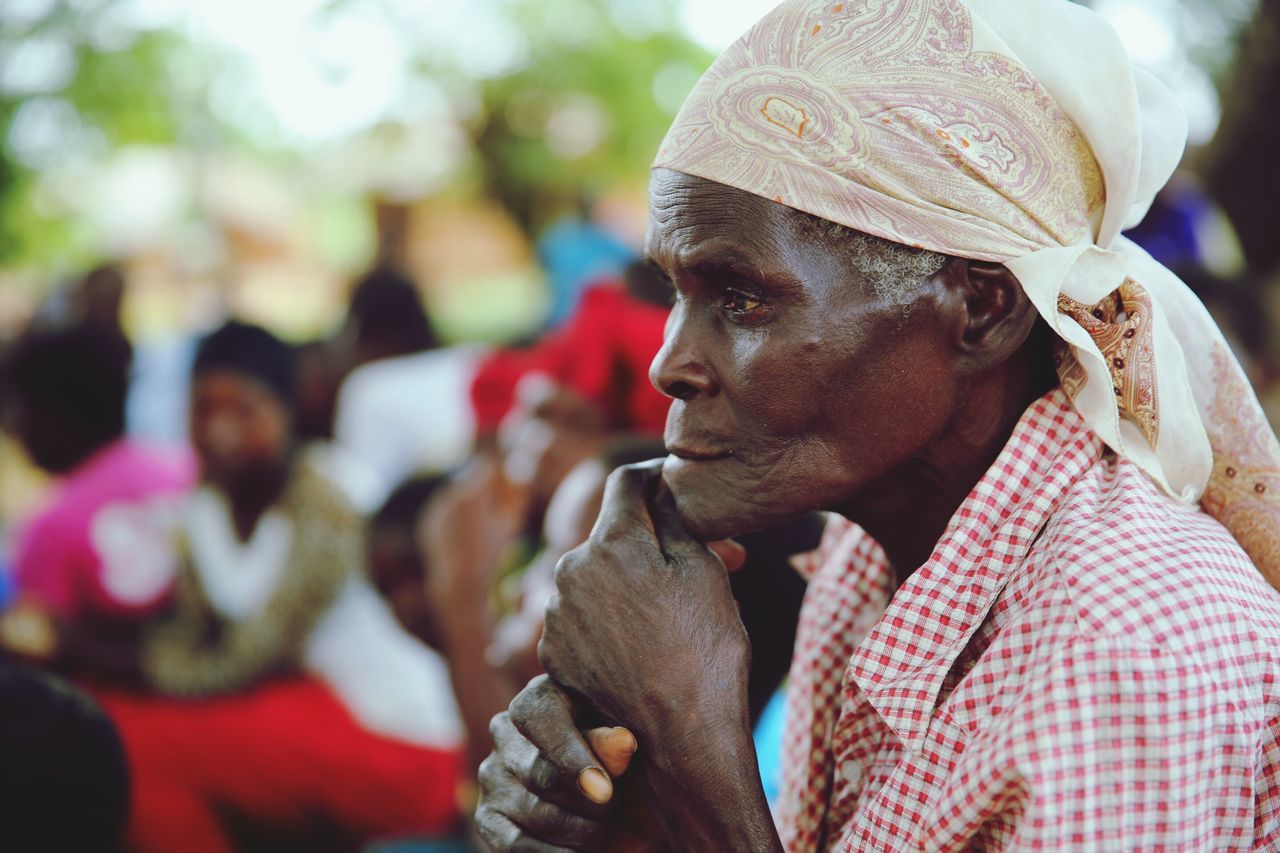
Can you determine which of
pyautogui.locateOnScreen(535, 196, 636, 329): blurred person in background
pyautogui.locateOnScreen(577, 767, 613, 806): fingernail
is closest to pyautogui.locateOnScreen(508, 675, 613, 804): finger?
pyautogui.locateOnScreen(577, 767, 613, 806): fingernail

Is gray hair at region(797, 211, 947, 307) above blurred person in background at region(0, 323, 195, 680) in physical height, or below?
above

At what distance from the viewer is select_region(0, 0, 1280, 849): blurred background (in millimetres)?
4496

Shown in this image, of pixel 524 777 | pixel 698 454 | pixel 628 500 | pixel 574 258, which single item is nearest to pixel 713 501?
pixel 698 454

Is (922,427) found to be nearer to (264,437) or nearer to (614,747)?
(614,747)

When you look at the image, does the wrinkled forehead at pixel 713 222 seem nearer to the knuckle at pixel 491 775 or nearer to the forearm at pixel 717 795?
the forearm at pixel 717 795

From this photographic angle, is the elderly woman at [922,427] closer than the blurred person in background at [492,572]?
Yes

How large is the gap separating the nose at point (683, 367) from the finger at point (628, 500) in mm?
220

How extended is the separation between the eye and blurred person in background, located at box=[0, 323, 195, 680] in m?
3.83

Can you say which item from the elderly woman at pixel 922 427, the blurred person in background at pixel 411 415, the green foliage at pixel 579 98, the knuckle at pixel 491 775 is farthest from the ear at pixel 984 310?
the green foliage at pixel 579 98

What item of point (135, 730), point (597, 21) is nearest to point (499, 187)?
point (597, 21)

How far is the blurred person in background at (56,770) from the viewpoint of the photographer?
222 centimetres

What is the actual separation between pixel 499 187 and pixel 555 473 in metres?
12.2

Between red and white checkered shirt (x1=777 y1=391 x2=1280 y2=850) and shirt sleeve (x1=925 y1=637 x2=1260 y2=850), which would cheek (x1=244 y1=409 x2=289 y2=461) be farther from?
shirt sleeve (x1=925 y1=637 x2=1260 y2=850)

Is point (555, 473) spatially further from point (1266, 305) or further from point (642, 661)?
point (1266, 305)
